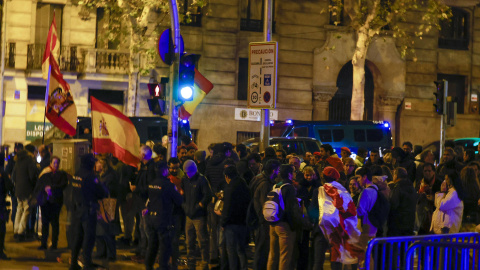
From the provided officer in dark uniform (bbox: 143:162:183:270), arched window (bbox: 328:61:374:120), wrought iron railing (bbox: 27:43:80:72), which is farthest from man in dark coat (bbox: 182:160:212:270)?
arched window (bbox: 328:61:374:120)

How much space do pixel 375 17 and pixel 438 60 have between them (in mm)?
6725

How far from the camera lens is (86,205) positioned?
11.5 metres

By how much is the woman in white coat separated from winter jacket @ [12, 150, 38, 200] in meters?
7.34

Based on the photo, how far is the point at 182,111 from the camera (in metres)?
17.5

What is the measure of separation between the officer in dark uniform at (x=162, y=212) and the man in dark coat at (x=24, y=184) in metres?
4.46

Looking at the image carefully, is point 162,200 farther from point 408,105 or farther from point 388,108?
point 408,105

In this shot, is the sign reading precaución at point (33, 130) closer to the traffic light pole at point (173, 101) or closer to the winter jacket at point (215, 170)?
the traffic light pole at point (173, 101)

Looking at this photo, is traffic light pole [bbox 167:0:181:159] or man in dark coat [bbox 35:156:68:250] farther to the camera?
traffic light pole [bbox 167:0:181:159]

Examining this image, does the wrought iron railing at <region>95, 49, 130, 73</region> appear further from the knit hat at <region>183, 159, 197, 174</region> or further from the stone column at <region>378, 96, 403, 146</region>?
the knit hat at <region>183, 159, 197, 174</region>

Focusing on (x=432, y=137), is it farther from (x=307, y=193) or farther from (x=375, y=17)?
(x=307, y=193)

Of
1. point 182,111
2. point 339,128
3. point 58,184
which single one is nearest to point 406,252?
point 58,184

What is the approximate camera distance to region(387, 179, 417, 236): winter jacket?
11.0 meters

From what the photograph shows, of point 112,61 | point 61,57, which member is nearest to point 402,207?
point 112,61

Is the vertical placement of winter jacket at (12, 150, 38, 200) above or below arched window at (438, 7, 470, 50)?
below
